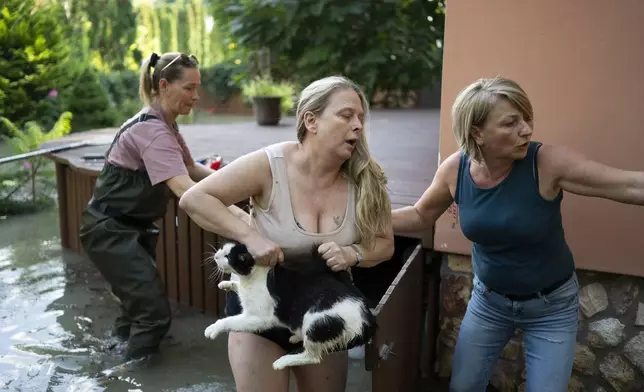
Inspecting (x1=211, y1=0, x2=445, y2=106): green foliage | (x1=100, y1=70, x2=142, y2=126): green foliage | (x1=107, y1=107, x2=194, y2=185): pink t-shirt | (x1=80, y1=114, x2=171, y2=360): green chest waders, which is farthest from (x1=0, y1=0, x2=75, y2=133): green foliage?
(x1=107, y1=107, x2=194, y2=185): pink t-shirt

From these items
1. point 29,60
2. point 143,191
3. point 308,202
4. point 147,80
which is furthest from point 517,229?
point 29,60

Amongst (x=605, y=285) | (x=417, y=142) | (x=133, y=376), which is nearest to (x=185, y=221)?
(x=133, y=376)

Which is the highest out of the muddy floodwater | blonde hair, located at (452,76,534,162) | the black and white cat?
blonde hair, located at (452,76,534,162)

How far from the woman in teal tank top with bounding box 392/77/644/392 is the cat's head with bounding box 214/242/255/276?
0.74 metres

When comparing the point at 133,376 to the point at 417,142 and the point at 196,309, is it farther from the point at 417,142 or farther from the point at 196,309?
the point at 417,142

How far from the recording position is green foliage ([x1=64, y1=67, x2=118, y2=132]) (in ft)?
37.1

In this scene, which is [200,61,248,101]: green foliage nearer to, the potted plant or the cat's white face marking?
the potted plant

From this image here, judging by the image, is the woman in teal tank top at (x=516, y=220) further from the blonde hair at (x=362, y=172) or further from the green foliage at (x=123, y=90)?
the green foliage at (x=123, y=90)

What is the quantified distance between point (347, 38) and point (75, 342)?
767 centimetres

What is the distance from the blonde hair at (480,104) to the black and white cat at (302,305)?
0.59 meters

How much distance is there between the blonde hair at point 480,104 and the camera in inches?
73.0

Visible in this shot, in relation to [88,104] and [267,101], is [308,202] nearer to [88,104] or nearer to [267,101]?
[267,101]

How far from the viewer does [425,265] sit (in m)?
2.96

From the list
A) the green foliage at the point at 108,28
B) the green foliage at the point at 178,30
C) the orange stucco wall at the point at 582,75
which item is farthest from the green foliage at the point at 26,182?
the green foliage at the point at 178,30
